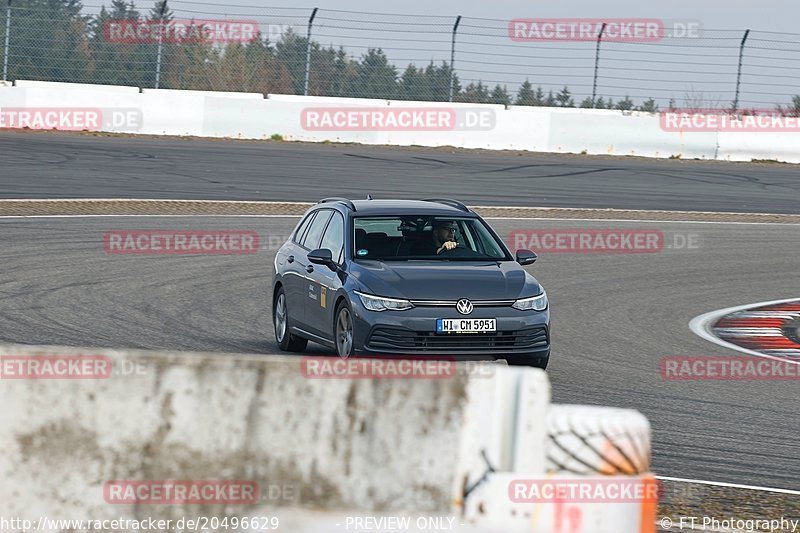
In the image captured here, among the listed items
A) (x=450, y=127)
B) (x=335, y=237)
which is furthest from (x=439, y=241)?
(x=450, y=127)

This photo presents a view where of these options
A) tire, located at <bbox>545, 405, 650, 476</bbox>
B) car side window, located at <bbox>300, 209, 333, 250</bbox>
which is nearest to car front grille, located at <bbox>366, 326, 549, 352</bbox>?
car side window, located at <bbox>300, 209, 333, 250</bbox>

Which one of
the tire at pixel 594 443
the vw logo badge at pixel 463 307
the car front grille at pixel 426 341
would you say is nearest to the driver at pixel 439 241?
the vw logo badge at pixel 463 307

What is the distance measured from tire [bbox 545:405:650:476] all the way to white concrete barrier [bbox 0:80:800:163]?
27.0 metres

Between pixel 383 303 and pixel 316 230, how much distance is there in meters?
2.24

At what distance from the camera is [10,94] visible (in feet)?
95.9

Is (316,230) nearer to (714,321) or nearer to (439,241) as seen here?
(439,241)

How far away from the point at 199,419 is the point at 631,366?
752 centimetres

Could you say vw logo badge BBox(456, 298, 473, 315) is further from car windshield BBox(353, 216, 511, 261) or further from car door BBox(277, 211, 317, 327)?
car door BBox(277, 211, 317, 327)

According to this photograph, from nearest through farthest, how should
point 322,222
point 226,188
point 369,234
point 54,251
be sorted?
point 369,234
point 322,222
point 54,251
point 226,188

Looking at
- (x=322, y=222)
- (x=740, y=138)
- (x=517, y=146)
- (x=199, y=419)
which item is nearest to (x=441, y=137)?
(x=517, y=146)

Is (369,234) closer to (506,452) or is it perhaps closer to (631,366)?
(631,366)

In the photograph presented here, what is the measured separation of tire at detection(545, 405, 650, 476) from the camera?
411 centimetres

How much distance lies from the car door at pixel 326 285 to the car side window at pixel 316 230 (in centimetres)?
15

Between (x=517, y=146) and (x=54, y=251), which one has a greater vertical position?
(x=517, y=146)
